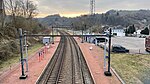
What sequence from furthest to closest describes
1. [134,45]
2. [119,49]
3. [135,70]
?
[134,45], [119,49], [135,70]

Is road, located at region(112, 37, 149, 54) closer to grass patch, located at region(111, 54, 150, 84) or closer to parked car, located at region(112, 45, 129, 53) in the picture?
parked car, located at region(112, 45, 129, 53)

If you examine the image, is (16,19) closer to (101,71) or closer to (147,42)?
(147,42)

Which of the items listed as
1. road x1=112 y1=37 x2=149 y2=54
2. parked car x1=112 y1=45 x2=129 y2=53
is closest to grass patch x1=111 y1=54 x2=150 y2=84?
parked car x1=112 y1=45 x2=129 y2=53

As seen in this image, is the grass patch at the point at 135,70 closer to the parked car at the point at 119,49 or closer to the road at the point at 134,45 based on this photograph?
the parked car at the point at 119,49

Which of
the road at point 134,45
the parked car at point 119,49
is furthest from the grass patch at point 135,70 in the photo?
the road at point 134,45

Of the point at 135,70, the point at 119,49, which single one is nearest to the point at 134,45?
the point at 119,49

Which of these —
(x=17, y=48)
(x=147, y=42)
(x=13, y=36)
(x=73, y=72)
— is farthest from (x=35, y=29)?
(x=73, y=72)

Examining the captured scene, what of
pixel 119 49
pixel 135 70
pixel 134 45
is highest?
pixel 119 49

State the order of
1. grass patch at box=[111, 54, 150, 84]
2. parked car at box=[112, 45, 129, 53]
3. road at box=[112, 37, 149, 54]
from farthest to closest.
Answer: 1. road at box=[112, 37, 149, 54]
2. parked car at box=[112, 45, 129, 53]
3. grass patch at box=[111, 54, 150, 84]

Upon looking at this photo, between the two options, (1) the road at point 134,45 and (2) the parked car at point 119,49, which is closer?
(2) the parked car at point 119,49

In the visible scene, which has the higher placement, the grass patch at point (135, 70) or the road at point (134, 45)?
the road at point (134, 45)

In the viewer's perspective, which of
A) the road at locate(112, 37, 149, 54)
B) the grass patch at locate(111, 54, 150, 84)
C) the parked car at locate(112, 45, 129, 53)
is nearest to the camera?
the grass patch at locate(111, 54, 150, 84)

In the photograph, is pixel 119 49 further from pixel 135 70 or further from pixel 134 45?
pixel 135 70

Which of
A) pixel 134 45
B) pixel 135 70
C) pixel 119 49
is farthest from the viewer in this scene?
pixel 134 45
